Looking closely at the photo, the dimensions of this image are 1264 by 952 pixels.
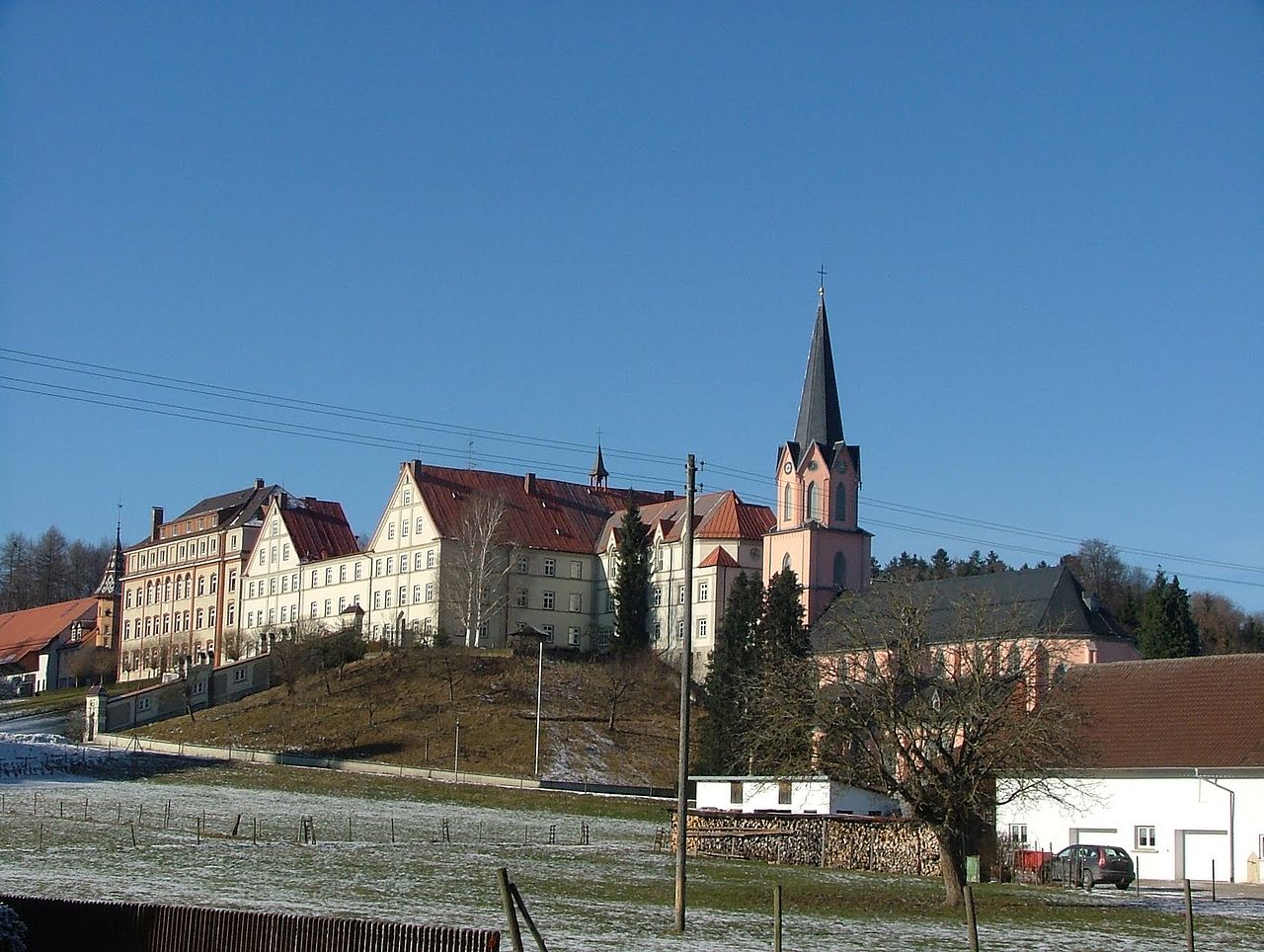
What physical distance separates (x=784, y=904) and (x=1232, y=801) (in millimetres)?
20561

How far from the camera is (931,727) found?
141ft

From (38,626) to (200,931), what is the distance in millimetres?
150785

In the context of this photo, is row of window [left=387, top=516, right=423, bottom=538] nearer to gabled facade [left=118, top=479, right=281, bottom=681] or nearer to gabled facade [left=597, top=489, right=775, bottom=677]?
gabled facade [left=597, top=489, right=775, bottom=677]

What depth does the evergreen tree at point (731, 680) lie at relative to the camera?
256 feet

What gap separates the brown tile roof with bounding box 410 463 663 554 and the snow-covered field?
170 ft

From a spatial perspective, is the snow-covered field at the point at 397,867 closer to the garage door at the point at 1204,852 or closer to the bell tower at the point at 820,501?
the garage door at the point at 1204,852

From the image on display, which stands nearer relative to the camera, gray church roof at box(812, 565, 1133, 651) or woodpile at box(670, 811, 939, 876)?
woodpile at box(670, 811, 939, 876)

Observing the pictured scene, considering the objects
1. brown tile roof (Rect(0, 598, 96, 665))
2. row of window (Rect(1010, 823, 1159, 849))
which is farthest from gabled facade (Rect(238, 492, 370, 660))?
row of window (Rect(1010, 823, 1159, 849))

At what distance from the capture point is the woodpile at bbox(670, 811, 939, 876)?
54.2 m

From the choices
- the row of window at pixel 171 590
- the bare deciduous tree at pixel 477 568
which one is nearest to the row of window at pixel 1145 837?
the bare deciduous tree at pixel 477 568

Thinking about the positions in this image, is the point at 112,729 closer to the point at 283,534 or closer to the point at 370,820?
the point at 283,534

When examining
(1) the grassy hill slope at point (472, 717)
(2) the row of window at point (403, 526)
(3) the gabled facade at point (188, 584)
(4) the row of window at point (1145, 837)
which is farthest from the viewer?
(3) the gabled facade at point (188, 584)

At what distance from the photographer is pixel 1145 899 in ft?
145

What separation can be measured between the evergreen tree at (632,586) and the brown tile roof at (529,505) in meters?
8.21
